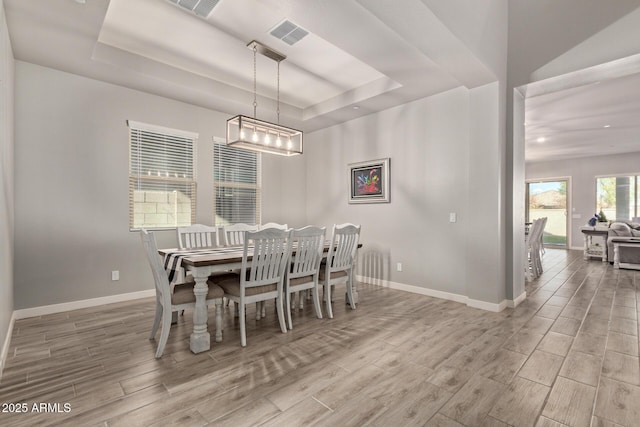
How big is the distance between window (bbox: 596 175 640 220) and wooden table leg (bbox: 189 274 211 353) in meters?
10.8

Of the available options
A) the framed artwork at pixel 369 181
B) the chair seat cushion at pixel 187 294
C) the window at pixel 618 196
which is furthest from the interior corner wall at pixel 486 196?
the window at pixel 618 196

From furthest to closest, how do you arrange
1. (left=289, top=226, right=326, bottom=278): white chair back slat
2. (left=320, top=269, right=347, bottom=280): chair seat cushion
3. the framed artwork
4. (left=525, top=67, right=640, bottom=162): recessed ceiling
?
1. the framed artwork
2. (left=525, top=67, right=640, bottom=162): recessed ceiling
3. (left=320, top=269, right=347, bottom=280): chair seat cushion
4. (left=289, top=226, right=326, bottom=278): white chair back slat

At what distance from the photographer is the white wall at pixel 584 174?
8.41 meters

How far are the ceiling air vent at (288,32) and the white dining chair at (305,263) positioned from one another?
201 centimetres

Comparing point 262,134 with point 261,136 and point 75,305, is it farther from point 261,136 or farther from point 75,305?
point 75,305

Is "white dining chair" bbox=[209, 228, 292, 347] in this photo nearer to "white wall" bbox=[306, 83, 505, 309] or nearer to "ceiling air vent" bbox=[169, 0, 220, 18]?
"ceiling air vent" bbox=[169, 0, 220, 18]

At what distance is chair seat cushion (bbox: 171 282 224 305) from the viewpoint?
248 cm

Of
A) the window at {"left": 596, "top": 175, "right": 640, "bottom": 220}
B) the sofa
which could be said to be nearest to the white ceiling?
the sofa

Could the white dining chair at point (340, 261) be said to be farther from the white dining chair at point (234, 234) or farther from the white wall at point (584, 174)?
the white wall at point (584, 174)

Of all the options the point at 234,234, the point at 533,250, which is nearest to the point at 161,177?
the point at 234,234

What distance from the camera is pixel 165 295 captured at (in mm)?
2381

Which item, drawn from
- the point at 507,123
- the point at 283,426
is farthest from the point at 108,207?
the point at 507,123

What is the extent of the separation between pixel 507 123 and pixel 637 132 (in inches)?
210

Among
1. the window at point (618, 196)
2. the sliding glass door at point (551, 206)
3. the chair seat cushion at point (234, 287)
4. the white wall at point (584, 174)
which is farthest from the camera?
the sliding glass door at point (551, 206)
